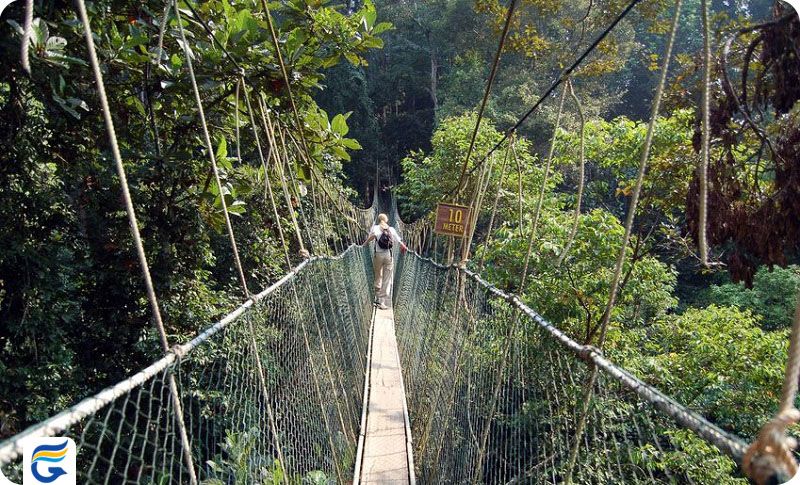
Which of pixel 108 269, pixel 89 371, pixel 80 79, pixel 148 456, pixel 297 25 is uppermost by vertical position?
pixel 297 25

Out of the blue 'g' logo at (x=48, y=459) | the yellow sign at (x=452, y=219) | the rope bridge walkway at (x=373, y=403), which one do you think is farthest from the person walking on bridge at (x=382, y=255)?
the blue 'g' logo at (x=48, y=459)

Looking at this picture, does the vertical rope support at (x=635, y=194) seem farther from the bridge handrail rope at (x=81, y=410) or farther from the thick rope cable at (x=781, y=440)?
the bridge handrail rope at (x=81, y=410)

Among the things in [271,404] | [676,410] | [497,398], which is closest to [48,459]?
[676,410]

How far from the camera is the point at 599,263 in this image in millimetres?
3260

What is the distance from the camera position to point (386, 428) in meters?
2.57

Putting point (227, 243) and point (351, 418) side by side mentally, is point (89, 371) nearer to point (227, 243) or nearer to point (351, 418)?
point (351, 418)

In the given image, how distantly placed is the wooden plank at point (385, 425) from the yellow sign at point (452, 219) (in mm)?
994

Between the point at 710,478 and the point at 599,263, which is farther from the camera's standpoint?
the point at 599,263

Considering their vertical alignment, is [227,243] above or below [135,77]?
below

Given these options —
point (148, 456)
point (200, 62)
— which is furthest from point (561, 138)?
point (148, 456)

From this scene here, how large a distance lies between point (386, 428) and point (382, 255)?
2.45 m

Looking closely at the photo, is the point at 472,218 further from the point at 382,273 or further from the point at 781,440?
the point at 382,273

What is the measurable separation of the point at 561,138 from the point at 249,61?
3.70 m

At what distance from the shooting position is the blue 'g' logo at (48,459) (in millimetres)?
627
